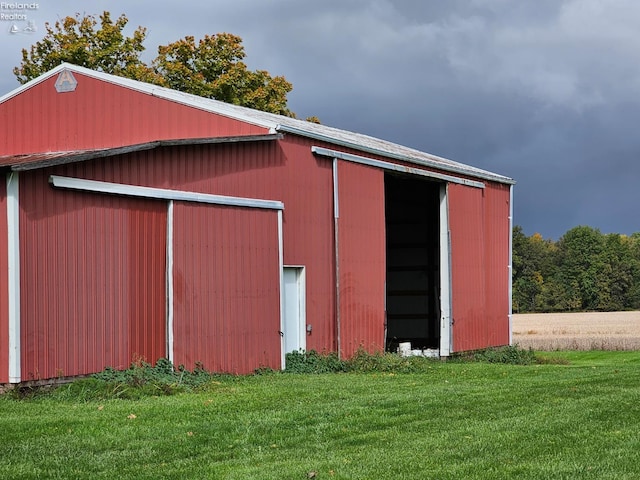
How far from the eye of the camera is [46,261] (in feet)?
49.6

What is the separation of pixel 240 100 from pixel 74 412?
30.8m

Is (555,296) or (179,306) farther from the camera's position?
(555,296)

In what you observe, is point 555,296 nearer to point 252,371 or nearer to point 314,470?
point 252,371

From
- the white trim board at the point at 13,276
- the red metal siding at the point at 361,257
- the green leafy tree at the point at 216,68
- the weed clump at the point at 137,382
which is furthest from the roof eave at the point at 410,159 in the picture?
the green leafy tree at the point at 216,68

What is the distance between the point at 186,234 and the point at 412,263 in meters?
11.8

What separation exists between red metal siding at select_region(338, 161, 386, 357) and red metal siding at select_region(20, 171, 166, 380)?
5.68 metres

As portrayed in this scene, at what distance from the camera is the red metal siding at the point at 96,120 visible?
19.6m

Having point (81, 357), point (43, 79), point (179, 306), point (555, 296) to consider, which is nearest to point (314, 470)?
point (81, 357)

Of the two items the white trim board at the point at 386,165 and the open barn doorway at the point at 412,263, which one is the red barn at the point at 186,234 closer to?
the white trim board at the point at 386,165

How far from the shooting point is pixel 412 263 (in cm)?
2819

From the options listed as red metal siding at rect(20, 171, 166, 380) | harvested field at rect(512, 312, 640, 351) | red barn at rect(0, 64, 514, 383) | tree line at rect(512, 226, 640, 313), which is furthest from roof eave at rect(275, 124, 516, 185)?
tree line at rect(512, 226, 640, 313)

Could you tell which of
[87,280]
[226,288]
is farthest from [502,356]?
[87,280]

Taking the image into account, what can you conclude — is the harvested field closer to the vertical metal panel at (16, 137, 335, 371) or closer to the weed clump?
the vertical metal panel at (16, 137, 335, 371)

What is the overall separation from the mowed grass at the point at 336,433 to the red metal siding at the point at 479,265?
10.2 metres
